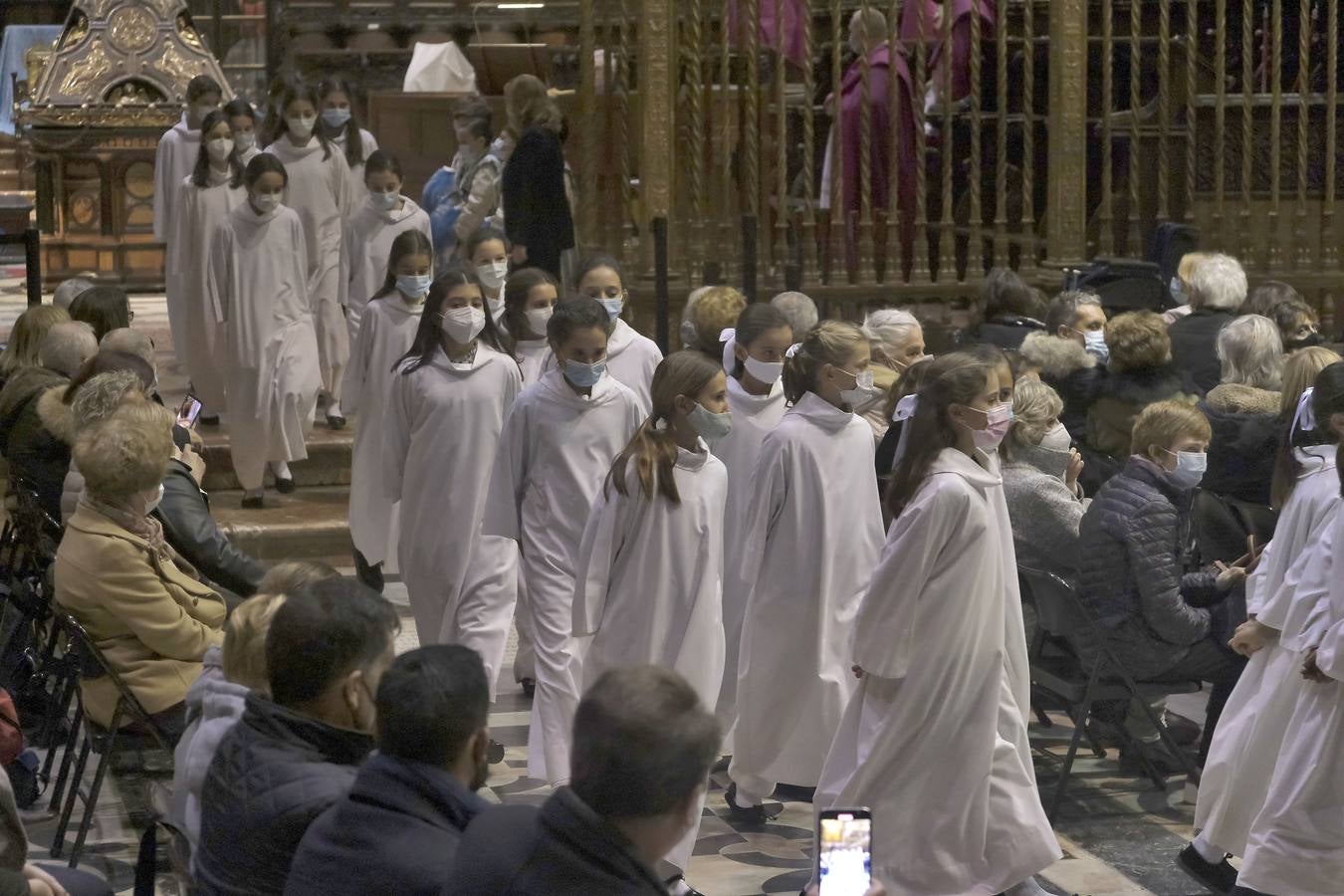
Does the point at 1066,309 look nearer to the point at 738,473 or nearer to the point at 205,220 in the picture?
the point at 738,473

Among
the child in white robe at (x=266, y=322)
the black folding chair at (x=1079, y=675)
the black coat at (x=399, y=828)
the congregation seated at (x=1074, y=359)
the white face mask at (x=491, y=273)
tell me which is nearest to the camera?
the black coat at (x=399, y=828)

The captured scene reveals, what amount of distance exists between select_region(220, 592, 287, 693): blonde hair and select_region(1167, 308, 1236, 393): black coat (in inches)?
202

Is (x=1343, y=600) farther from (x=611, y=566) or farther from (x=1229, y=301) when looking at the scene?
(x=1229, y=301)

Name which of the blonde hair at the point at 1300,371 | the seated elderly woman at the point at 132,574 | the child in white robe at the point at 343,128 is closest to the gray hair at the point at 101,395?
the seated elderly woman at the point at 132,574

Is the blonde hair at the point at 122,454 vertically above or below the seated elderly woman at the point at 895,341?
below

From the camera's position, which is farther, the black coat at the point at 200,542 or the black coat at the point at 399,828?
the black coat at the point at 200,542

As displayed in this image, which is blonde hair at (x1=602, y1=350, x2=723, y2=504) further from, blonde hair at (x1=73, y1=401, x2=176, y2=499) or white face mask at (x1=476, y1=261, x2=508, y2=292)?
white face mask at (x1=476, y1=261, x2=508, y2=292)

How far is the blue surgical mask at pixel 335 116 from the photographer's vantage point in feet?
38.4

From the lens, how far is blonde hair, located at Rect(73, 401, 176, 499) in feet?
18.7

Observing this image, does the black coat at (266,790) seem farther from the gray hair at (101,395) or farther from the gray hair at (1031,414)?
the gray hair at (1031,414)

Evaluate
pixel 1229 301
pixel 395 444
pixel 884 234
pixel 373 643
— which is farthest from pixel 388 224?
pixel 373 643

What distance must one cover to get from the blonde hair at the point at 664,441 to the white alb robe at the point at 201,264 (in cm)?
581

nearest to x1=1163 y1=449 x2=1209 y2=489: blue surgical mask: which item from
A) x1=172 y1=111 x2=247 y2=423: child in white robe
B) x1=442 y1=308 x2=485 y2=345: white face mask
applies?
x1=442 y1=308 x2=485 y2=345: white face mask

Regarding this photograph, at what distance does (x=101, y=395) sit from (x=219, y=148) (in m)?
5.14
